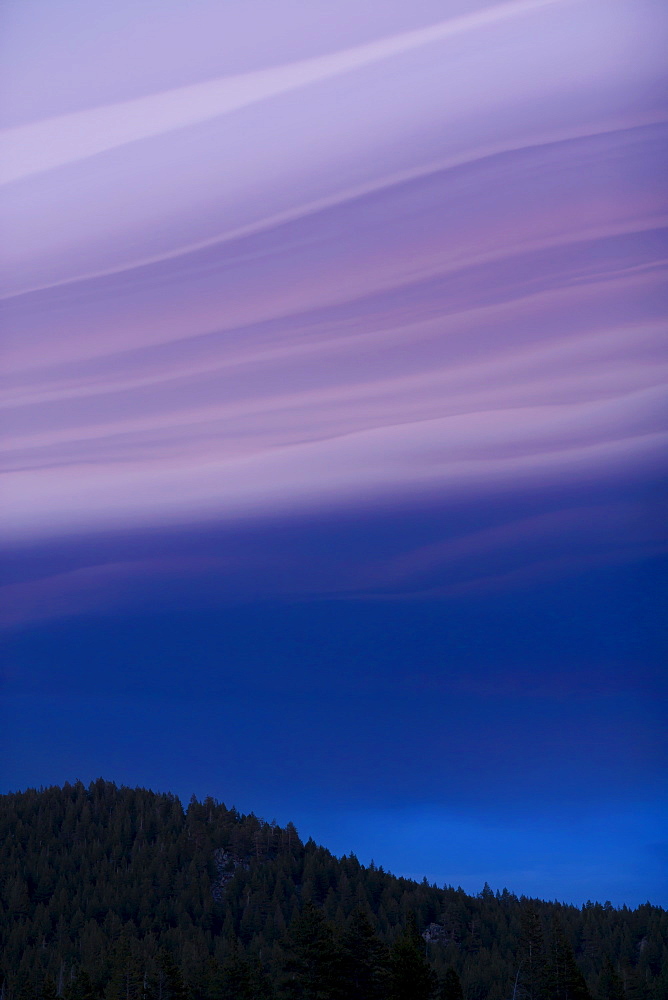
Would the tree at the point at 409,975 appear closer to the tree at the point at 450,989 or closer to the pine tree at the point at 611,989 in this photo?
Result: the tree at the point at 450,989

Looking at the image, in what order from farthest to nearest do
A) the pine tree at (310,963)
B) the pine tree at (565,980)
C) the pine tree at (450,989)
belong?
the pine tree at (565,980) < the pine tree at (450,989) < the pine tree at (310,963)

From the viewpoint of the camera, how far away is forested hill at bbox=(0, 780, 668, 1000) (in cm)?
2912

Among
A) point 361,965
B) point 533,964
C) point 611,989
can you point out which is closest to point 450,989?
point 361,965

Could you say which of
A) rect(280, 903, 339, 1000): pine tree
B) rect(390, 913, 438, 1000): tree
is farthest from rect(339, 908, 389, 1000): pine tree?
rect(390, 913, 438, 1000): tree

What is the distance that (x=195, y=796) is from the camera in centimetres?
8338

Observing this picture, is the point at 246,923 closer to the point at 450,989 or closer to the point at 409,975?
the point at 450,989

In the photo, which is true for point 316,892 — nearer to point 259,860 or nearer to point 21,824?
point 259,860

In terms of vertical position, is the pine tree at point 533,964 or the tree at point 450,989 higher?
the pine tree at point 533,964

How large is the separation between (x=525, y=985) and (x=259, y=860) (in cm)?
3865

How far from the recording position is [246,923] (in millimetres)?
58844

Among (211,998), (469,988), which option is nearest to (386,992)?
(211,998)

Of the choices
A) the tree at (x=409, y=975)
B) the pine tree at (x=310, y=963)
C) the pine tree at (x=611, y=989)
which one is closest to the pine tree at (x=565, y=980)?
the pine tree at (x=611, y=989)

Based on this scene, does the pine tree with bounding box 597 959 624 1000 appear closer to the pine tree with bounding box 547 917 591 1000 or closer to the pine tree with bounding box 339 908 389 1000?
the pine tree with bounding box 547 917 591 1000

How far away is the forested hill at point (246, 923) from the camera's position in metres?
29.1
